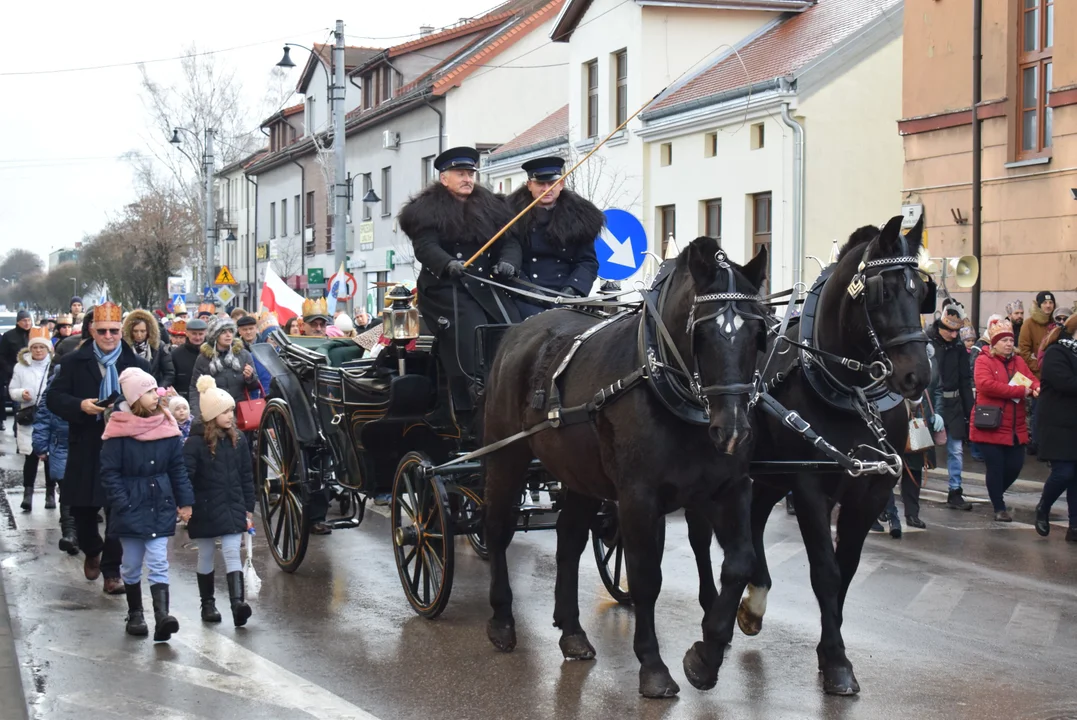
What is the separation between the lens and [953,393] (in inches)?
528

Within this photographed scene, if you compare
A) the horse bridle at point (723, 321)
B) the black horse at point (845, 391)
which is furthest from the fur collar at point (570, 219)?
the horse bridle at point (723, 321)

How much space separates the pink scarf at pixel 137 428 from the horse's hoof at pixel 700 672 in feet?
10.7

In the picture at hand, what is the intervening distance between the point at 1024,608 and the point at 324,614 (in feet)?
13.3

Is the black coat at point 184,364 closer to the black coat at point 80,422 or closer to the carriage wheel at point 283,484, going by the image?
the carriage wheel at point 283,484

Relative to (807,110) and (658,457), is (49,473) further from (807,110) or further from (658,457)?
(807,110)

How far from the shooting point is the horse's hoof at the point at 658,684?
6242 millimetres

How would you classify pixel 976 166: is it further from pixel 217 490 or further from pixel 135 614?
pixel 135 614

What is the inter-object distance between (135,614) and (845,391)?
397 cm

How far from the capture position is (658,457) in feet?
20.3

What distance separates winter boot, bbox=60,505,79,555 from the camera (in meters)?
10.6

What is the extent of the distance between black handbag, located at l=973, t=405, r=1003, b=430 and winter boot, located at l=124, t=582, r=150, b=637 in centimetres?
737

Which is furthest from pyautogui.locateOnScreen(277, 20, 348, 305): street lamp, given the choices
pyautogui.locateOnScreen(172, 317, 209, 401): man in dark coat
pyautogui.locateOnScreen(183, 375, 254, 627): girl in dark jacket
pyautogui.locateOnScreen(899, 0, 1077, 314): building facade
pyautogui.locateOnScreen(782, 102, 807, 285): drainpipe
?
pyautogui.locateOnScreen(183, 375, 254, 627): girl in dark jacket

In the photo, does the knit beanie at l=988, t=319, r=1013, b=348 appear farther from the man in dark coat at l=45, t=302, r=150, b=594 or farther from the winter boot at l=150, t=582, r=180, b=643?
the winter boot at l=150, t=582, r=180, b=643

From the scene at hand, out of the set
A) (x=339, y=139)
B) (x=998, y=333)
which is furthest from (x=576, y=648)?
(x=339, y=139)
